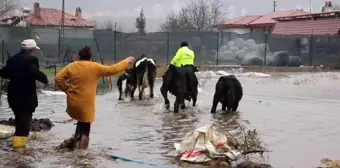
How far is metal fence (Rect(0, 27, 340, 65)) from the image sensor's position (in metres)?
40.4

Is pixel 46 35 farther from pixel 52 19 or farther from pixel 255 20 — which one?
pixel 255 20

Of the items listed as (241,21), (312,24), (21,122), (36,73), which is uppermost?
(241,21)

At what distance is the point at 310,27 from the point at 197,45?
563 inches

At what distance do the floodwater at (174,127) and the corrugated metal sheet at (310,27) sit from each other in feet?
94.6

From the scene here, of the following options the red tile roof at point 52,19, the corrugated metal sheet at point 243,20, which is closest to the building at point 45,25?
the red tile roof at point 52,19

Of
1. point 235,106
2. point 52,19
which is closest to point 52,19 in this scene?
point 52,19

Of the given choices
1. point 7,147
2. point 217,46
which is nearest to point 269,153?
point 7,147

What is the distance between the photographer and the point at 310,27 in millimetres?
52844

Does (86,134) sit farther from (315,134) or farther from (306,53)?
(306,53)

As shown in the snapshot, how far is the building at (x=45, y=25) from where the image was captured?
40750 millimetres

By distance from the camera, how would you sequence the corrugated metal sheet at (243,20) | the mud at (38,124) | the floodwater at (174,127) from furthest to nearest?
the corrugated metal sheet at (243,20)
the mud at (38,124)
the floodwater at (174,127)

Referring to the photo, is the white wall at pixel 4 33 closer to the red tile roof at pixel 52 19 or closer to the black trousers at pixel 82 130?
the red tile roof at pixel 52 19

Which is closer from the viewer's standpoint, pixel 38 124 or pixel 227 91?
pixel 38 124

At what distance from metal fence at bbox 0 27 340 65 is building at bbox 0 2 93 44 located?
74 mm
